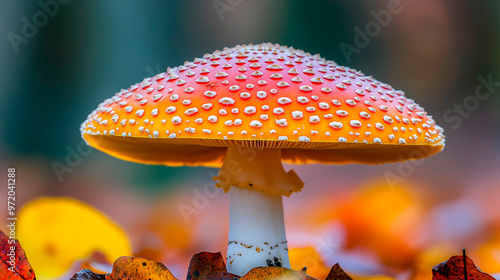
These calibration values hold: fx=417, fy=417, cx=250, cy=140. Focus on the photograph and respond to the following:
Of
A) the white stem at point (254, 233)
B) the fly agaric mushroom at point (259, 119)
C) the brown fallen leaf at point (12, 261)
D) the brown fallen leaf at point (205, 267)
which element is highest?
the fly agaric mushroom at point (259, 119)

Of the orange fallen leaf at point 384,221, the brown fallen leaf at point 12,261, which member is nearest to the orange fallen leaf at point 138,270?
the brown fallen leaf at point 12,261

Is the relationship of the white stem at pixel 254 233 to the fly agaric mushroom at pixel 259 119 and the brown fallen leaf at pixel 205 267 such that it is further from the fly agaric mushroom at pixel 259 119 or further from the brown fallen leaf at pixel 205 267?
the brown fallen leaf at pixel 205 267

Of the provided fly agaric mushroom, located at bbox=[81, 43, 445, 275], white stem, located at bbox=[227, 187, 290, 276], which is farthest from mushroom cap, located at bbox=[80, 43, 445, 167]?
white stem, located at bbox=[227, 187, 290, 276]

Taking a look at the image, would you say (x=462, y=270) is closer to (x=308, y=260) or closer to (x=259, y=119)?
(x=259, y=119)

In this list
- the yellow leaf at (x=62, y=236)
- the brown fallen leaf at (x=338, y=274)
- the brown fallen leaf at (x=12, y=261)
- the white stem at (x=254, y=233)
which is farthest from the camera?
the yellow leaf at (x=62, y=236)

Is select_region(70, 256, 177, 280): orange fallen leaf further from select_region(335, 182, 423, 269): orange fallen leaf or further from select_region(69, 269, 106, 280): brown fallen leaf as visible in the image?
select_region(335, 182, 423, 269): orange fallen leaf

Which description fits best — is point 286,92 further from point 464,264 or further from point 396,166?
point 396,166
